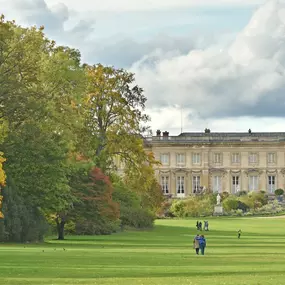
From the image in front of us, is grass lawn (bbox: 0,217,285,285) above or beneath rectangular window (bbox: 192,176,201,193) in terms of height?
beneath

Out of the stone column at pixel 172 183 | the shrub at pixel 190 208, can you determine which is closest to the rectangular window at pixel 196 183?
the stone column at pixel 172 183

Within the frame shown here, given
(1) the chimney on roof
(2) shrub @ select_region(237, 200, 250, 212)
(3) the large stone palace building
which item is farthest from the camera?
(1) the chimney on roof

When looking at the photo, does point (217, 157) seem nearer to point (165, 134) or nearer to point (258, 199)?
point (165, 134)

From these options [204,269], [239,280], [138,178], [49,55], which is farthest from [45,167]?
[239,280]

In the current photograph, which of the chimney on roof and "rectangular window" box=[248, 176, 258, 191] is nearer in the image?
"rectangular window" box=[248, 176, 258, 191]

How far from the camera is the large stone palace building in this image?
136 metres

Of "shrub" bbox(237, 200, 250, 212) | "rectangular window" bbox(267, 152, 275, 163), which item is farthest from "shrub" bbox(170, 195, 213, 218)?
"rectangular window" bbox(267, 152, 275, 163)

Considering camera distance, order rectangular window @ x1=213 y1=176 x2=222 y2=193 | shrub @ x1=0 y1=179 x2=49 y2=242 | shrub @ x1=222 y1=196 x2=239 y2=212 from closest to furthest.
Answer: shrub @ x1=0 y1=179 x2=49 y2=242, shrub @ x1=222 y1=196 x2=239 y2=212, rectangular window @ x1=213 y1=176 x2=222 y2=193

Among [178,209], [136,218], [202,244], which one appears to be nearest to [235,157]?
[178,209]

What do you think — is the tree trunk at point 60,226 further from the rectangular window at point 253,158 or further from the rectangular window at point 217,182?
the rectangular window at point 253,158

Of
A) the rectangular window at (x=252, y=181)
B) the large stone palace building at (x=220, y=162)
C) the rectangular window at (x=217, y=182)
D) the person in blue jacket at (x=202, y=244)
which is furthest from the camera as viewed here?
the rectangular window at (x=217, y=182)

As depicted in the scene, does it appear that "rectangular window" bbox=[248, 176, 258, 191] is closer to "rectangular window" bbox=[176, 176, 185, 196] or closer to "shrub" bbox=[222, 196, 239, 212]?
"rectangular window" bbox=[176, 176, 185, 196]

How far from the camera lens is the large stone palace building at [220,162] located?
136 m

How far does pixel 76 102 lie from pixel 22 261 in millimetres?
20388
